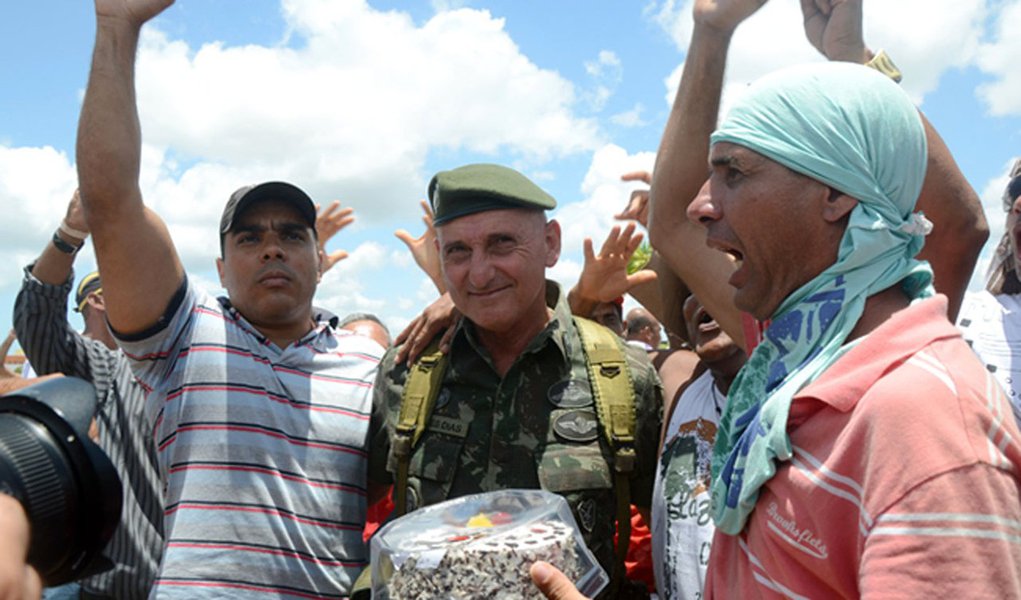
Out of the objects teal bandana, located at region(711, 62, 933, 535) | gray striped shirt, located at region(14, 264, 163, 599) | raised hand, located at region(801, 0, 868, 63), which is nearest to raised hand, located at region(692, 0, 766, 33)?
raised hand, located at region(801, 0, 868, 63)

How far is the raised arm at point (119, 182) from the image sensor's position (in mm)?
2735

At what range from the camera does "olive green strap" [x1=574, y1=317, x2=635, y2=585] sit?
9.05 feet

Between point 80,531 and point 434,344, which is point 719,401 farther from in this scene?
point 80,531

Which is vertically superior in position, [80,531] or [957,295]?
[957,295]

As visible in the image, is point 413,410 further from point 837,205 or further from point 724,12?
point 837,205

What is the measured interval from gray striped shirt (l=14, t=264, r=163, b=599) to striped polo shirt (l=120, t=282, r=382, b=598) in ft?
2.57

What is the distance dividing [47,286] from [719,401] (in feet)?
10.7

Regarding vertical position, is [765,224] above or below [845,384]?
above

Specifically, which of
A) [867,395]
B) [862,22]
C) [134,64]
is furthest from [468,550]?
[134,64]

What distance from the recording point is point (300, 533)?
2900 millimetres

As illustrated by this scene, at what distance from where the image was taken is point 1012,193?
347 centimetres

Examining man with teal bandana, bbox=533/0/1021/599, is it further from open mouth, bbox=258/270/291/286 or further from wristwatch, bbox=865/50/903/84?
open mouth, bbox=258/270/291/286

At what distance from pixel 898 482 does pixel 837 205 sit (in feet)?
1.81

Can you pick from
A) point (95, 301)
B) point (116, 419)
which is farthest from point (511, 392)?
point (95, 301)
